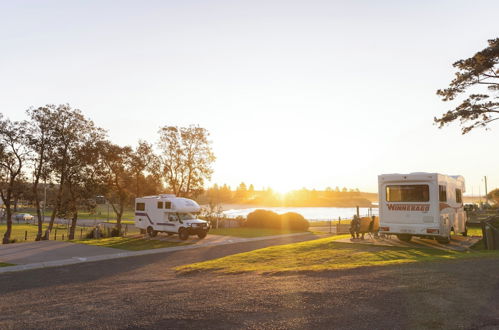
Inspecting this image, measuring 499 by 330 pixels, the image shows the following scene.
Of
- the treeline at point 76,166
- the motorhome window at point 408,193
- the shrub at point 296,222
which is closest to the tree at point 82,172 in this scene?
the treeline at point 76,166

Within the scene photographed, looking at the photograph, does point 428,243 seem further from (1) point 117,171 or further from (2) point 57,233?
(2) point 57,233

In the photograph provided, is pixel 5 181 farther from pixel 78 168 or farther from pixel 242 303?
pixel 242 303

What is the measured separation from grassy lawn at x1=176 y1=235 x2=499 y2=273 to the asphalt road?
5.66 feet

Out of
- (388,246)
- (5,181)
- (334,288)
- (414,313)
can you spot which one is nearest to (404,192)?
(388,246)

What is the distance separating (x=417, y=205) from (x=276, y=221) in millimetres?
21972

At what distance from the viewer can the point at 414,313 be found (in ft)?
21.0

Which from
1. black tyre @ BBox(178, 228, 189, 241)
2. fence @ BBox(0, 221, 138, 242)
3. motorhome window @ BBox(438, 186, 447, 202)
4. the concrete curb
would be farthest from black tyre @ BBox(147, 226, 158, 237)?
motorhome window @ BBox(438, 186, 447, 202)

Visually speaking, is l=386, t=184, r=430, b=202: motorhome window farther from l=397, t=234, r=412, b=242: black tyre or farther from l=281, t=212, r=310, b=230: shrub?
l=281, t=212, r=310, b=230: shrub

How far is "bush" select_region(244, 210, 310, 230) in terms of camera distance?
3618cm

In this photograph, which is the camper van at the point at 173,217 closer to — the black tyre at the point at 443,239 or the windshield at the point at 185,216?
the windshield at the point at 185,216

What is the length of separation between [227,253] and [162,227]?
9637mm

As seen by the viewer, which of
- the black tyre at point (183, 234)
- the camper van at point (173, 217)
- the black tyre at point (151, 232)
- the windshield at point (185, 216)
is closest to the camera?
the black tyre at point (183, 234)

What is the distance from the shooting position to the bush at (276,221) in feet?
119

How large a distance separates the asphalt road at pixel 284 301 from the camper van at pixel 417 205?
5686 mm
